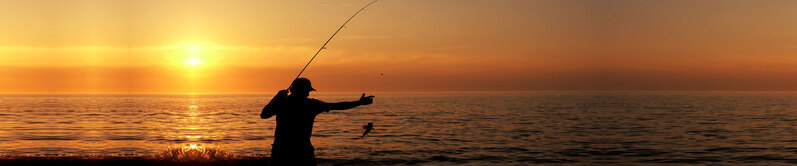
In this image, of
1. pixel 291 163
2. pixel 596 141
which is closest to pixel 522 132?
pixel 596 141

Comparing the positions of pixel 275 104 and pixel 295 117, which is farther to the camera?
pixel 295 117

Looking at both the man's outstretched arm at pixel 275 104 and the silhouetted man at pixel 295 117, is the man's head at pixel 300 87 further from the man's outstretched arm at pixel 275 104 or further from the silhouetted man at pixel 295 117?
the man's outstretched arm at pixel 275 104

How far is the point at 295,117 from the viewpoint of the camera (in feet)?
26.2

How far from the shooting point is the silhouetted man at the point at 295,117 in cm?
786

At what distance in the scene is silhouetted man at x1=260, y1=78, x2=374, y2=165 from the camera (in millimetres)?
7855

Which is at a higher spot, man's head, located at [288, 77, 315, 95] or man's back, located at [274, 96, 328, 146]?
man's head, located at [288, 77, 315, 95]

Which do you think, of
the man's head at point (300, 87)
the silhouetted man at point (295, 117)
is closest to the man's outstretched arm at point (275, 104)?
the silhouetted man at point (295, 117)

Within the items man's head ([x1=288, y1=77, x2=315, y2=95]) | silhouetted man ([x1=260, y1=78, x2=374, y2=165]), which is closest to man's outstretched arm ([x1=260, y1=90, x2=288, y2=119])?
silhouetted man ([x1=260, y1=78, x2=374, y2=165])

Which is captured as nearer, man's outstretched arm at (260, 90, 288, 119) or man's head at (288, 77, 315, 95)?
man's outstretched arm at (260, 90, 288, 119)

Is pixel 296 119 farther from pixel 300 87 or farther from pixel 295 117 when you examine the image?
pixel 300 87

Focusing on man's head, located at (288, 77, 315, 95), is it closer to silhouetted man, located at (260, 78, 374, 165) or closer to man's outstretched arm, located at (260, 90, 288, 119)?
silhouetted man, located at (260, 78, 374, 165)

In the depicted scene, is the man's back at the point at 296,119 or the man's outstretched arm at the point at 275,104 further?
the man's back at the point at 296,119

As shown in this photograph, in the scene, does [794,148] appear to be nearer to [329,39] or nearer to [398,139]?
[398,139]

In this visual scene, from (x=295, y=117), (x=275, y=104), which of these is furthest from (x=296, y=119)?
(x=275, y=104)
